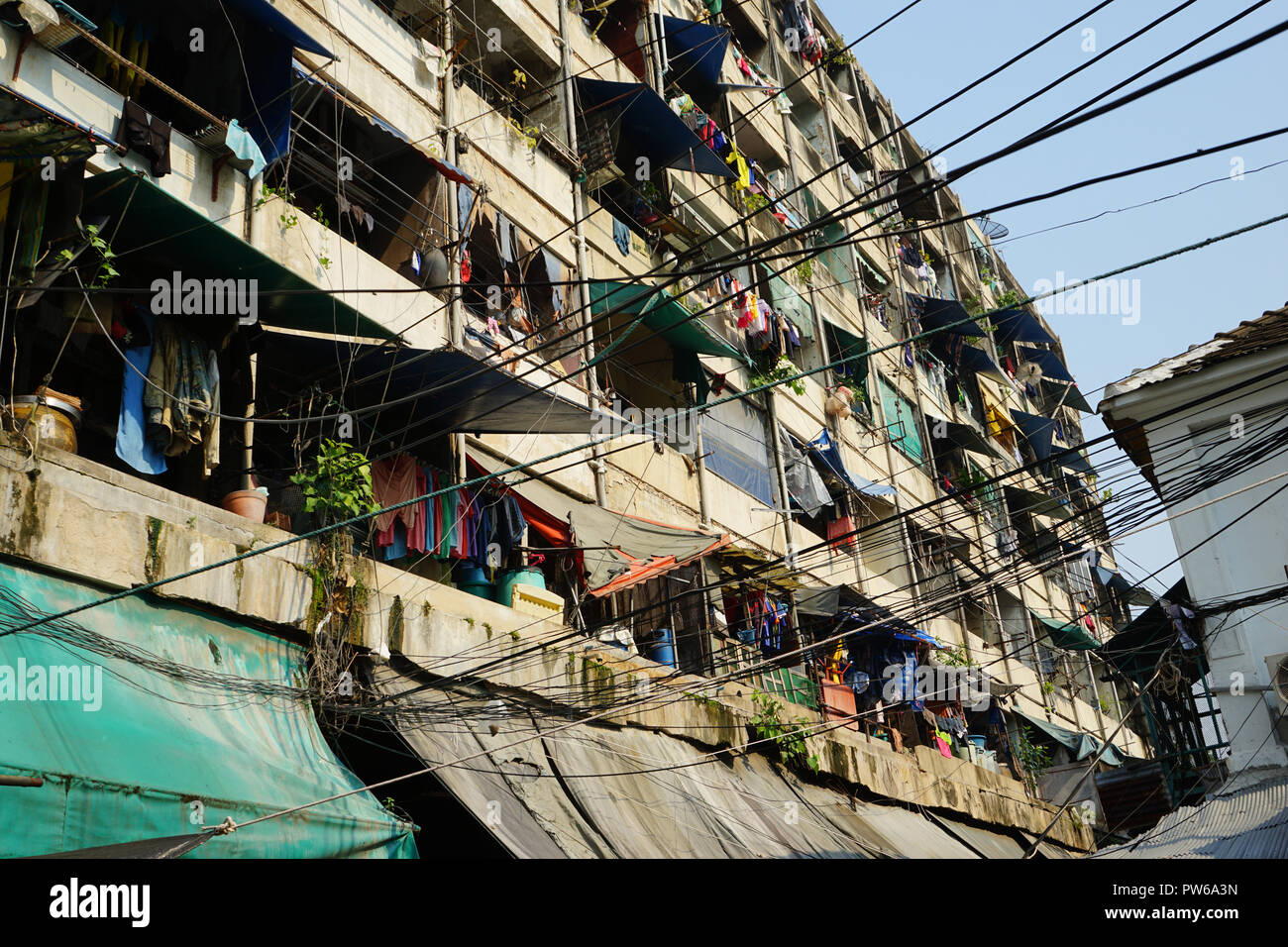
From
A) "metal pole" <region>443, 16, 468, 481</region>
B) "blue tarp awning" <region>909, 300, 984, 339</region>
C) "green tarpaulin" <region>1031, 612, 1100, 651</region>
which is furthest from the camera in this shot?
"blue tarp awning" <region>909, 300, 984, 339</region>

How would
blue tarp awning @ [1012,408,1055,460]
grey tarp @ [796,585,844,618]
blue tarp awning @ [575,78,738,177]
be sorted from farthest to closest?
blue tarp awning @ [1012,408,1055,460], blue tarp awning @ [575,78,738,177], grey tarp @ [796,585,844,618]

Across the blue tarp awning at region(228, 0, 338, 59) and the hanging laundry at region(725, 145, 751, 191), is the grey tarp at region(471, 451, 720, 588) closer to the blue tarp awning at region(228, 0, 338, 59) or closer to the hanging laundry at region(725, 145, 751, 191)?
the blue tarp awning at region(228, 0, 338, 59)

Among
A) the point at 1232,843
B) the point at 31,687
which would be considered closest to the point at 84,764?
the point at 31,687

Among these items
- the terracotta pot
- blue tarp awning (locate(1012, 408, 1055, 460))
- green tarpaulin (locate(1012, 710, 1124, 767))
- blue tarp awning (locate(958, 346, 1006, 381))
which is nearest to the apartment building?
the terracotta pot

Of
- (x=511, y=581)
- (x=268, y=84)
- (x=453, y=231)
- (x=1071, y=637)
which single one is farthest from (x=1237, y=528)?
(x=1071, y=637)

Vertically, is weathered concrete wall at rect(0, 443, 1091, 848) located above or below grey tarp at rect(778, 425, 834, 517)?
below

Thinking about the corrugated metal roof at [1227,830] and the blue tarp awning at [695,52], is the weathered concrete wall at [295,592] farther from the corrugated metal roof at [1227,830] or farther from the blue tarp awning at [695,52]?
the blue tarp awning at [695,52]

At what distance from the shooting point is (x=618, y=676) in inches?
432

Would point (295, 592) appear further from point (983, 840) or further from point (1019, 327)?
point (1019, 327)

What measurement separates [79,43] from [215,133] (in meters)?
1.25

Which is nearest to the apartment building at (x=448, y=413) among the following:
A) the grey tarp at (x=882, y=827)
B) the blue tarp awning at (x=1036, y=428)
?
the grey tarp at (x=882, y=827)

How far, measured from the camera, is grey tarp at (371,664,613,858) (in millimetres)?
7816

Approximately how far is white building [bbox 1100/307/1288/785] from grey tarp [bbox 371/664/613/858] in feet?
23.9
